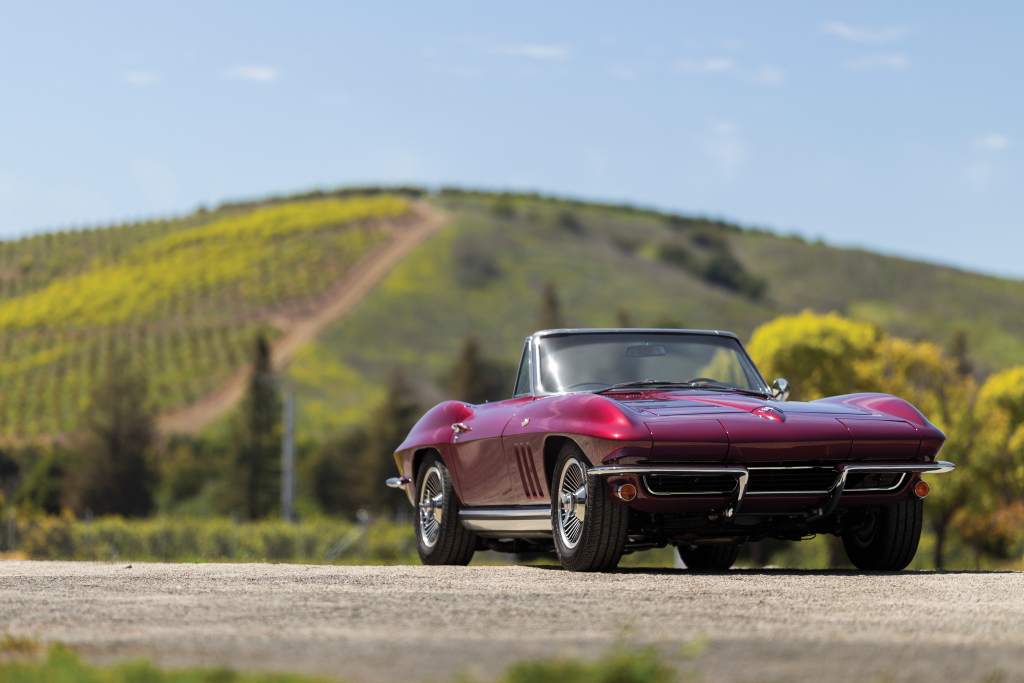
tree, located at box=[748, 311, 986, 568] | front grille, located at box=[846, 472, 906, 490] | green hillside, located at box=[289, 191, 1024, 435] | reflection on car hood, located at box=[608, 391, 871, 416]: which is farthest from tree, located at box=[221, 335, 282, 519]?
front grille, located at box=[846, 472, 906, 490]

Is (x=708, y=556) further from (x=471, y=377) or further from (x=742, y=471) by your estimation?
(x=471, y=377)

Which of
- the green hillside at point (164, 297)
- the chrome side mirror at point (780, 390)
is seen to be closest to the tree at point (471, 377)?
the green hillside at point (164, 297)

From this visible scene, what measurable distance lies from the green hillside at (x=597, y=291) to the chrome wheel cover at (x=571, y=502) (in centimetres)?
7153

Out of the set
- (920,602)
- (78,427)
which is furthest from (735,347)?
(78,427)

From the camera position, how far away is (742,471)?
734 centimetres

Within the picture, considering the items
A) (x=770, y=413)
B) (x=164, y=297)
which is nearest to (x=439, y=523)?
(x=770, y=413)

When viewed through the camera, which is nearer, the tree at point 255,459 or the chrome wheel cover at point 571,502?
the chrome wheel cover at point 571,502

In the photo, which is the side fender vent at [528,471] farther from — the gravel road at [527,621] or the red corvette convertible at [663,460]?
the gravel road at [527,621]

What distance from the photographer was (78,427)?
7281 cm

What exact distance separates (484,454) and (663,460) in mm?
2040

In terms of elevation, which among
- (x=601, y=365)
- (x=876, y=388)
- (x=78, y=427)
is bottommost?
(x=78, y=427)

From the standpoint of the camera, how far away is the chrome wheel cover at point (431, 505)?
978 centimetres

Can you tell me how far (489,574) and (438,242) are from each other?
125962 millimetres

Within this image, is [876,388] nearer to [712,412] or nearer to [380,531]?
[380,531]
